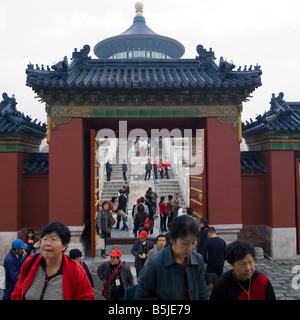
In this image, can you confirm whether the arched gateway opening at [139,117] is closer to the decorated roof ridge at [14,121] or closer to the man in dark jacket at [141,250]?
the decorated roof ridge at [14,121]

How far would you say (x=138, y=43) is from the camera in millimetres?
24750

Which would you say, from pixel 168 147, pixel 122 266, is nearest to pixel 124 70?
pixel 122 266

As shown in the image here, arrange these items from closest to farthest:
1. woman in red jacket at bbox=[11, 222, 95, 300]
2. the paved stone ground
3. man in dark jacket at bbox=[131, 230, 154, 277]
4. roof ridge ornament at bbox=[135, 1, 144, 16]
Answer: woman in red jacket at bbox=[11, 222, 95, 300]
man in dark jacket at bbox=[131, 230, 154, 277]
the paved stone ground
roof ridge ornament at bbox=[135, 1, 144, 16]

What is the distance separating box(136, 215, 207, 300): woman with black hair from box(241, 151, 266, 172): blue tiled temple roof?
7.60m

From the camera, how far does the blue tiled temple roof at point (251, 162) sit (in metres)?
9.61

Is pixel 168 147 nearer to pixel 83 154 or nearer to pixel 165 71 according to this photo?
pixel 165 71

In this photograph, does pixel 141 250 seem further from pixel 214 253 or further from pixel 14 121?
pixel 14 121

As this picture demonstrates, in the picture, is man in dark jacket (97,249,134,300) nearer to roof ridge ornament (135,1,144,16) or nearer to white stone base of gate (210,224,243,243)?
white stone base of gate (210,224,243,243)

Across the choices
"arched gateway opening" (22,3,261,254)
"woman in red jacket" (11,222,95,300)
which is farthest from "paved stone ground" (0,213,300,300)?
"woman in red jacket" (11,222,95,300)

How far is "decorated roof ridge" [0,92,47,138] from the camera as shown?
29.8 ft

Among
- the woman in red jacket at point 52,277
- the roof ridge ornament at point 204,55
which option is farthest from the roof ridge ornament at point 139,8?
the woman in red jacket at point 52,277

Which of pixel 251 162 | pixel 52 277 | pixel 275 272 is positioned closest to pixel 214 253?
pixel 275 272

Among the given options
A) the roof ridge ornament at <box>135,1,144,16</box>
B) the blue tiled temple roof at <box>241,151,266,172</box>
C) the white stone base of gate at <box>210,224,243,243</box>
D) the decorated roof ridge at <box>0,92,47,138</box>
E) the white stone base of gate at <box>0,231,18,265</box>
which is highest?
the roof ridge ornament at <box>135,1,144,16</box>
